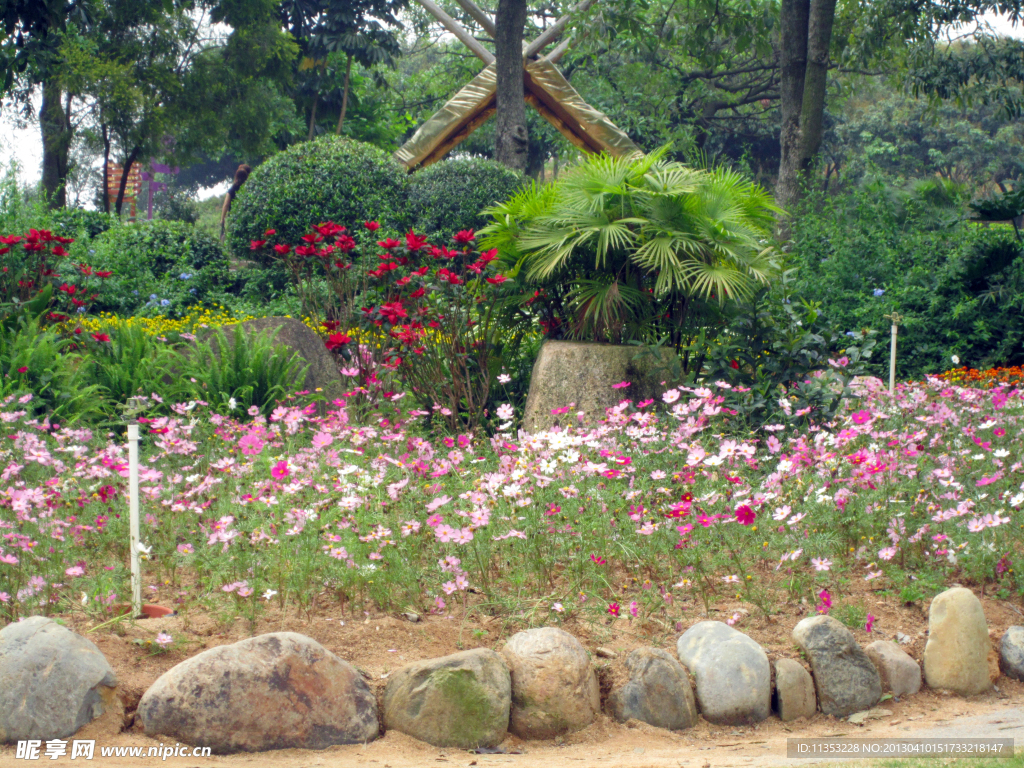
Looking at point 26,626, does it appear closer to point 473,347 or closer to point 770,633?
point 770,633

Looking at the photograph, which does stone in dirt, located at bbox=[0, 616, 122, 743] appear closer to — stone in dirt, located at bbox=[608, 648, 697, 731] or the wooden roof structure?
stone in dirt, located at bbox=[608, 648, 697, 731]

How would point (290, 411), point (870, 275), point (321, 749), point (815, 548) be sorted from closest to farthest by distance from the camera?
point (321, 749), point (815, 548), point (290, 411), point (870, 275)

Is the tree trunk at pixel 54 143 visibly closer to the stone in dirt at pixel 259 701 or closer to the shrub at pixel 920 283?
the shrub at pixel 920 283

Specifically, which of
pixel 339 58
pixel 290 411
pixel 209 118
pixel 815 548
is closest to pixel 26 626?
pixel 290 411

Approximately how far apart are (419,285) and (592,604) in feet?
12.2

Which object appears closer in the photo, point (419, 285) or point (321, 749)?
point (321, 749)

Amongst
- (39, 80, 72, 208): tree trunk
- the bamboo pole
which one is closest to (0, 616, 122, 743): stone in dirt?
the bamboo pole

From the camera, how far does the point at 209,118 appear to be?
1847cm

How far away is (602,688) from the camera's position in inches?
119

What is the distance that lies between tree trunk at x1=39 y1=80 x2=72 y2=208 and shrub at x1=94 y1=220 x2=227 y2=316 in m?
5.11

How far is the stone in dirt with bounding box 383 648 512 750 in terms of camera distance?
2.77m

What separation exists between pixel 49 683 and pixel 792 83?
1165 cm

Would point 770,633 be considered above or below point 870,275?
below

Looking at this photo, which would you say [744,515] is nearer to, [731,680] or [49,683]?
[731,680]
